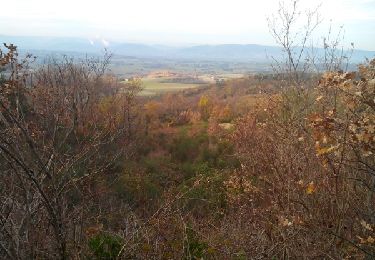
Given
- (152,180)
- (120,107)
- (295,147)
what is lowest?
(152,180)

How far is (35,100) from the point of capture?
8.14m

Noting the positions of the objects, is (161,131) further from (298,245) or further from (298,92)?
(298,245)

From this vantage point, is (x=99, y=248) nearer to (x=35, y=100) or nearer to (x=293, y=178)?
(x=293, y=178)

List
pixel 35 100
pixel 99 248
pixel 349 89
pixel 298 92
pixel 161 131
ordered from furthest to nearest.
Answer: pixel 161 131, pixel 298 92, pixel 35 100, pixel 99 248, pixel 349 89

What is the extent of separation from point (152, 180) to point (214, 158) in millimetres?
5532

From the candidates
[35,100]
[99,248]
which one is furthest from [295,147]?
[35,100]

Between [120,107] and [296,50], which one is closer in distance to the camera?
[296,50]

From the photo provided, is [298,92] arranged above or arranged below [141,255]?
above

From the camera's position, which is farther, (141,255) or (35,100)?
(35,100)

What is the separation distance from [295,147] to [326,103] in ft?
3.01

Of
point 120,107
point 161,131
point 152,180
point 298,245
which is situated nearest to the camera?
point 298,245

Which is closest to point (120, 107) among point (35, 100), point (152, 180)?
point (152, 180)

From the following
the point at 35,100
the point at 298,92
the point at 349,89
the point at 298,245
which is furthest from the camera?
the point at 298,92

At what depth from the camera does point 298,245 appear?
18.7 feet
